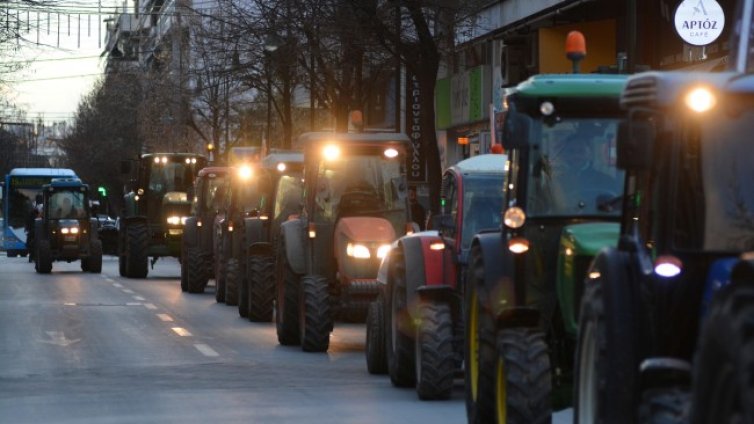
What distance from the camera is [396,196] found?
2056 cm

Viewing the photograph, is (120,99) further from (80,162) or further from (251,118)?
(251,118)

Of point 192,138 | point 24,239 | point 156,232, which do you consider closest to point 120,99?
point 192,138

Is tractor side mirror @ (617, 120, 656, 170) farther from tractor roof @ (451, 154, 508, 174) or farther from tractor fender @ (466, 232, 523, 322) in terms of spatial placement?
tractor roof @ (451, 154, 508, 174)

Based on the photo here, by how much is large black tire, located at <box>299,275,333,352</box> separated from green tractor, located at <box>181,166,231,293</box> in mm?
15373

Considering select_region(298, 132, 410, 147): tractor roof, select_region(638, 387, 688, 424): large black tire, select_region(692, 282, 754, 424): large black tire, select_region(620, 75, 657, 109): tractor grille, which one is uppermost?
select_region(298, 132, 410, 147): tractor roof

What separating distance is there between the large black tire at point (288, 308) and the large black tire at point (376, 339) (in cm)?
364

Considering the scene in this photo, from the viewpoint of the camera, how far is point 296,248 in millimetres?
20453

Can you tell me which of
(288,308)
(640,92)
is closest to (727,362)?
(640,92)

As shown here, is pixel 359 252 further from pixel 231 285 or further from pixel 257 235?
pixel 231 285

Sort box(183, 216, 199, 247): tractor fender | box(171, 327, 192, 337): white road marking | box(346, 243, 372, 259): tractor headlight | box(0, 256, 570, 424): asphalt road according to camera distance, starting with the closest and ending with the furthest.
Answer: box(0, 256, 570, 424): asphalt road, box(346, 243, 372, 259): tractor headlight, box(171, 327, 192, 337): white road marking, box(183, 216, 199, 247): tractor fender

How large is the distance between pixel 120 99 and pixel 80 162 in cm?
1260

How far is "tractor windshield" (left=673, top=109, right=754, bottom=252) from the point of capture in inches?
291

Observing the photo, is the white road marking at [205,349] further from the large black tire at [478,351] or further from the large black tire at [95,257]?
the large black tire at [95,257]

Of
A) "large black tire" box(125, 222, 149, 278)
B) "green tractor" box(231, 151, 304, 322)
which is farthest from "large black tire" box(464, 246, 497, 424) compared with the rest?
"large black tire" box(125, 222, 149, 278)
